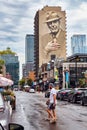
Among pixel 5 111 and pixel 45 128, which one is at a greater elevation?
pixel 5 111

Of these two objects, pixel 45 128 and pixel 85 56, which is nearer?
pixel 45 128

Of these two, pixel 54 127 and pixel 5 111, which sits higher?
pixel 5 111

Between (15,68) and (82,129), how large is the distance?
178765mm

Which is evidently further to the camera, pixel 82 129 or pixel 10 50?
pixel 10 50

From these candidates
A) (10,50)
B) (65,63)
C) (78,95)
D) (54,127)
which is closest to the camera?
(54,127)

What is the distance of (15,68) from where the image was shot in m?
194

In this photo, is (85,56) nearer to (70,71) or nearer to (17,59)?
(70,71)

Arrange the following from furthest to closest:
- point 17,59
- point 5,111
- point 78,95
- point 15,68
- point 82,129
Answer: point 15,68 → point 17,59 → point 78,95 → point 82,129 → point 5,111

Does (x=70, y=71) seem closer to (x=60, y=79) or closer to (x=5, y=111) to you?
(x=60, y=79)

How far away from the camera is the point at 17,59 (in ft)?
596

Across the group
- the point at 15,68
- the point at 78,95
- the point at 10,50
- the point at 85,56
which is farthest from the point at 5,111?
the point at 15,68

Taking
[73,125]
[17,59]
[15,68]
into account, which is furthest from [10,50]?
[73,125]

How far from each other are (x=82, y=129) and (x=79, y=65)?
12189 centimetres

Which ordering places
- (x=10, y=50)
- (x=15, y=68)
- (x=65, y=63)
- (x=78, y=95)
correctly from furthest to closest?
(x=15, y=68), (x=65, y=63), (x=10, y=50), (x=78, y=95)
